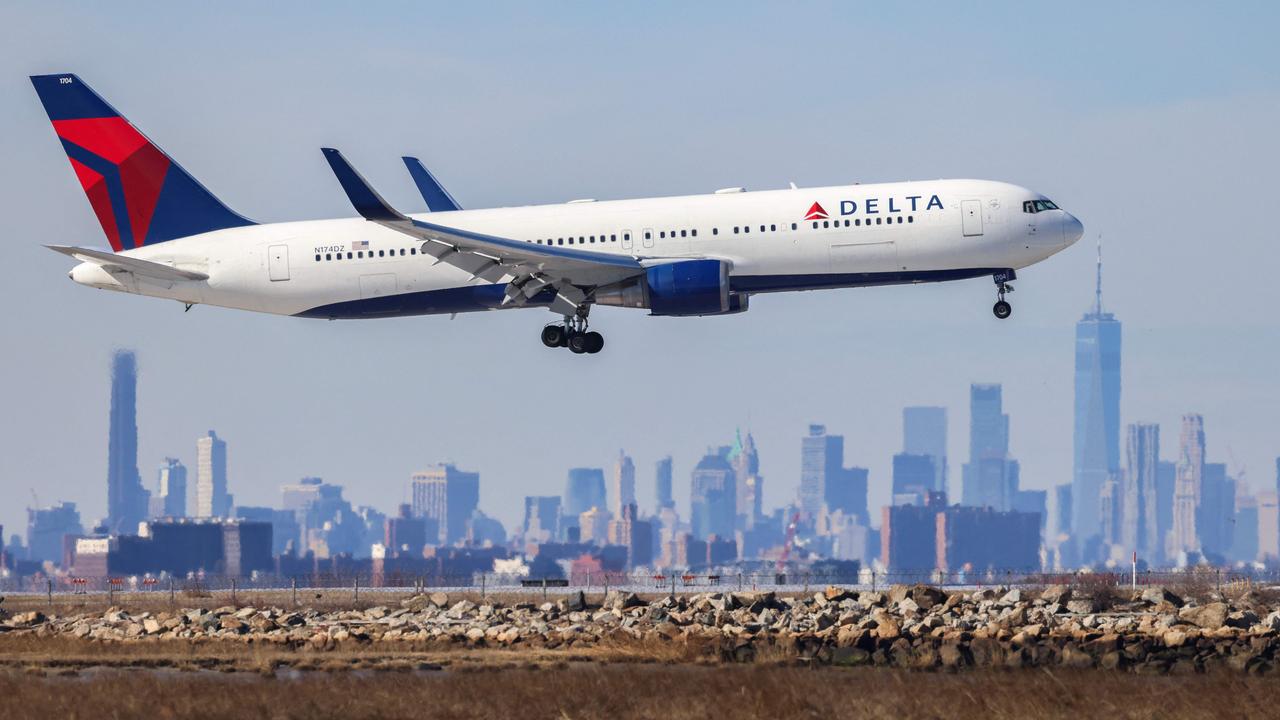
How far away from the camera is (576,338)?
63.9 meters

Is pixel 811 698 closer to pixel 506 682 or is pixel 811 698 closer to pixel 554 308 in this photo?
pixel 506 682

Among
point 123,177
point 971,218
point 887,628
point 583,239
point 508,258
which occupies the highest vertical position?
point 123,177

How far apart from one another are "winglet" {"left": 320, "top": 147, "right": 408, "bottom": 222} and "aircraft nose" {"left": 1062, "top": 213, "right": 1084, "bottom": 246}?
20.2 metres

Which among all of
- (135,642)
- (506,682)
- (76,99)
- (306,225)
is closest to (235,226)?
(306,225)

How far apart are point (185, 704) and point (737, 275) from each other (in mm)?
27887

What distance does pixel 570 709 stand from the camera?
35.7 metres

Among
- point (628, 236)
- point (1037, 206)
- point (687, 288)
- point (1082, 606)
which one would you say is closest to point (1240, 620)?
point (1082, 606)

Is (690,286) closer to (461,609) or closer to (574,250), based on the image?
(574,250)

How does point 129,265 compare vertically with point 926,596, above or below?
above

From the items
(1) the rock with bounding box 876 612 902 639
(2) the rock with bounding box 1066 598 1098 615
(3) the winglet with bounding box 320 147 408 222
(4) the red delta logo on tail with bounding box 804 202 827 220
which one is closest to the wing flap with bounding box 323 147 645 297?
(3) the winglet with bounding box 320 147 408 222

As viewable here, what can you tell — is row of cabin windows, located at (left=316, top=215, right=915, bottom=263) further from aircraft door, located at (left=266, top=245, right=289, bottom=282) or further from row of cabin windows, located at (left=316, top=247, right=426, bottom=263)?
aircraft door, located at (left=266, top=245, right=289, bottom=282)

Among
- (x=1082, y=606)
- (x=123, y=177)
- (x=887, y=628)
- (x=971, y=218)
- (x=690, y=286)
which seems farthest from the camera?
(x=123, y=177)

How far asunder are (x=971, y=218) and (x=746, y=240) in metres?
6.79

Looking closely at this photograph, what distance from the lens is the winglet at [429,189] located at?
70500 mm
